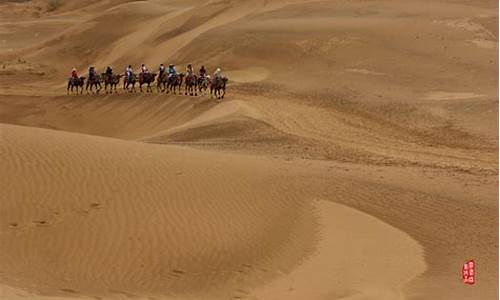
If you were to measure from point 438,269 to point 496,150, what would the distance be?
1245 centimetres

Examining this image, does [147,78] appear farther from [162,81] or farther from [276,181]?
[276,181]

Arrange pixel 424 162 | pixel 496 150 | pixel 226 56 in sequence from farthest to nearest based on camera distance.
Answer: pixel 226 56, pixel 496 150, pixel 424 162

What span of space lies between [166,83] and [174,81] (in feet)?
2.36

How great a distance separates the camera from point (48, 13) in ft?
290

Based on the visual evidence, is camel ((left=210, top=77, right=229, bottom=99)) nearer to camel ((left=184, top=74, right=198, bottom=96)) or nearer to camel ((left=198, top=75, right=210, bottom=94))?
camel ((left=198, top=75, right=210, bottom=94))

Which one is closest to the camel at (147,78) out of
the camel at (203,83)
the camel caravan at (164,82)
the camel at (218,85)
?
the camel caravan at (164,82)

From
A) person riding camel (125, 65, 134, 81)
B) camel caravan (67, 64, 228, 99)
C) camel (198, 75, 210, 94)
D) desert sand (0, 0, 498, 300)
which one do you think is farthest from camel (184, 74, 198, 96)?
person riding camel (125, 65, 134, 81)

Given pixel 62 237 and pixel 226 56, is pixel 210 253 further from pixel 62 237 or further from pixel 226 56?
pixel 226 56

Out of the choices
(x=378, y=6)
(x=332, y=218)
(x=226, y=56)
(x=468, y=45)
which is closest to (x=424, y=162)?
(x=332, y=218)

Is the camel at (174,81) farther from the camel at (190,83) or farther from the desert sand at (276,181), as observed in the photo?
the desert sand at (276,181)

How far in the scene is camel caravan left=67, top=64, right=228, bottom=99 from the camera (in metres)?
33.0

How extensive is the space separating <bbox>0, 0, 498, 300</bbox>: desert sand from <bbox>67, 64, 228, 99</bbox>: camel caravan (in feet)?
2.49

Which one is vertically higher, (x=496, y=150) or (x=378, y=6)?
(x=378, y=6)

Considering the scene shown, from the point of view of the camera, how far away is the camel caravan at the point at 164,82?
33031 mm
